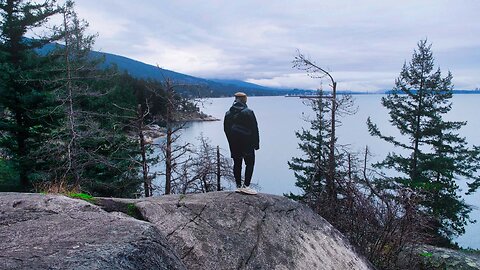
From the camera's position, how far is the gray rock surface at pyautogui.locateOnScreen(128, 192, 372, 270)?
276 inches

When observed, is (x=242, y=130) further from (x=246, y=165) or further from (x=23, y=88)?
(x=23, y=88)

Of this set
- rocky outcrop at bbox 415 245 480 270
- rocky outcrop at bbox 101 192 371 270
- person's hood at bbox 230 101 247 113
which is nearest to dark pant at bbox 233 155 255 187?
rocky outcrop at bbox 101 192 371 270

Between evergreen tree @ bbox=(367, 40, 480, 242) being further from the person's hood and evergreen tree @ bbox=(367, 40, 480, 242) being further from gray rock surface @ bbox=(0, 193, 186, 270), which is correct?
gray rock surface @ bbox=(0, 193, 186, 270)

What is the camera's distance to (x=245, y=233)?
7770mm

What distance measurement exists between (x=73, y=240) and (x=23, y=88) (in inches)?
644

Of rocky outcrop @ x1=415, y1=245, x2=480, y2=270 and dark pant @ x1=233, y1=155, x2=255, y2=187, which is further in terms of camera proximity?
rocky outcrop @ x1=415, y1=245, x2=480, y2=270

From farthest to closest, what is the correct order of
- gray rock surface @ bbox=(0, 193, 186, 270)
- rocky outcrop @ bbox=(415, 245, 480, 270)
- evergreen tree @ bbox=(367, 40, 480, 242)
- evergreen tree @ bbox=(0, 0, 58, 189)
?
1. evergreen tree @ bbox=(367, 40, 480, 242)
2. evergreen tree @ bbox=(0, 0, 58, 189)
3. rocky outcrop @ bbox=(415, 245, 480, 270)
4. gray rock surface @ bbox=(0, 193, 186, 270)

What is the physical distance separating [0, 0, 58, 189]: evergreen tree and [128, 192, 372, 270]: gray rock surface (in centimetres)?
1237

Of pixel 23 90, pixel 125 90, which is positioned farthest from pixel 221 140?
pixel 23 90

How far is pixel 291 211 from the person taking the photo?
30.4 ft

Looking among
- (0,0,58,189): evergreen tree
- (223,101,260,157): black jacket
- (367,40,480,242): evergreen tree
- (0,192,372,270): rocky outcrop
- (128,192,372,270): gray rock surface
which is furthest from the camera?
(367,40,480,242): evergreen tree

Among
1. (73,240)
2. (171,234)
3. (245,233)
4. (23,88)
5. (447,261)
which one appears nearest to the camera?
(73,240)

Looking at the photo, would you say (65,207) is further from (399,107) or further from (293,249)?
(399,107)

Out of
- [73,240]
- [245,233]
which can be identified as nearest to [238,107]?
[245,233]
